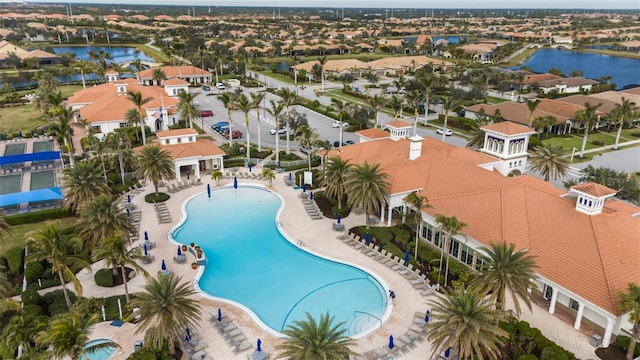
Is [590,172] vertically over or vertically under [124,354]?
over

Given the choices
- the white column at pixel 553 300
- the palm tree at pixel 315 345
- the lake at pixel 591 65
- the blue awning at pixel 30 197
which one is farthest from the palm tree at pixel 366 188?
the lake at pixel 591 65

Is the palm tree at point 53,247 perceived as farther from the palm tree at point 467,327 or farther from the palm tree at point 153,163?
the palm tree at point 467,327

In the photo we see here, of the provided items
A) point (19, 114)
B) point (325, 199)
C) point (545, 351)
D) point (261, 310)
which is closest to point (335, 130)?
point (325, 199)

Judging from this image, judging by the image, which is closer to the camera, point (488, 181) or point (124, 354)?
point (124, 354)

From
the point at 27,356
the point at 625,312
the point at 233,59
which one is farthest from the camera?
the point at 233,59

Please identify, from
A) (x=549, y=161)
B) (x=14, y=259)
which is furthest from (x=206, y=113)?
(x=549, y=161)

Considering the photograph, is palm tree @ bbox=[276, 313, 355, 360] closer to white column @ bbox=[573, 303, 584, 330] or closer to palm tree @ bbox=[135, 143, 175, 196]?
white column @ bbox=[573, 303, 584, 330]

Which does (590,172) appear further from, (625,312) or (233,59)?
(233,59)

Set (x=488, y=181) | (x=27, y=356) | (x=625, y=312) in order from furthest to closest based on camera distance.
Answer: (x=488, y=181) < (x=625, y=312) < (x=27, y=356)
